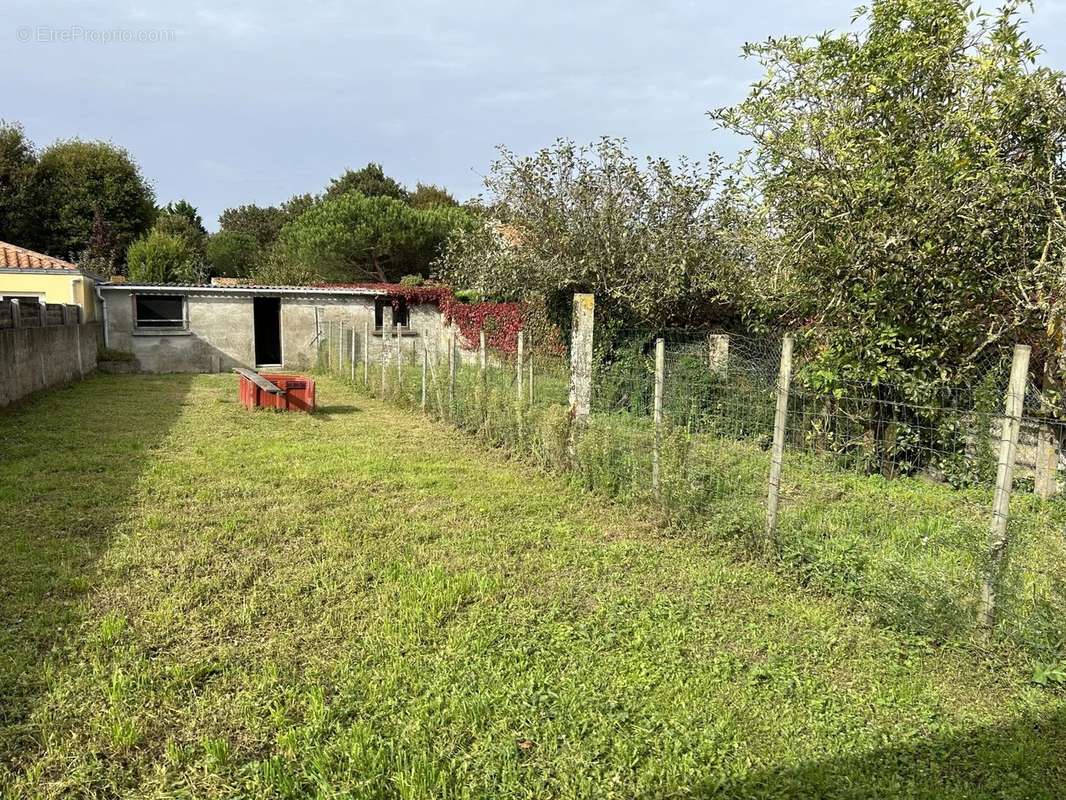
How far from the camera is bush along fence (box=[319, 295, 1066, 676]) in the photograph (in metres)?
3.24

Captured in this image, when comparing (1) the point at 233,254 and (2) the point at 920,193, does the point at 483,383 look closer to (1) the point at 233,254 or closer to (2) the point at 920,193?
(2) the point at 920,193

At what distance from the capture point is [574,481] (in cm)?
618

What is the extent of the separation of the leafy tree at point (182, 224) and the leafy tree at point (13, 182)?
524 centimetres

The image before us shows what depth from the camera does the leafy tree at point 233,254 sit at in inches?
1513

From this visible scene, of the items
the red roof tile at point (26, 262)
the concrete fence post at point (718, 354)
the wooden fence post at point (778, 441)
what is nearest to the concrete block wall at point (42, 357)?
the red roof tile at point (26, 262)

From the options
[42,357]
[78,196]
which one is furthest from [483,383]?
[78,196]

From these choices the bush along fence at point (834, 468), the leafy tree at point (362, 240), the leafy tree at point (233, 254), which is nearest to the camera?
the bush along fence at point (834, 468)

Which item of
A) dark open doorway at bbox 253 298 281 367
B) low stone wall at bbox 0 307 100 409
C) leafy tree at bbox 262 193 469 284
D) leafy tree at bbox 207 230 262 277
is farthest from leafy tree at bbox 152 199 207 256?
low stone wall at bbox 0 307 100 409

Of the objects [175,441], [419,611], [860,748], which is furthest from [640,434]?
[175,441]

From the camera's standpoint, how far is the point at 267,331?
20938 mm

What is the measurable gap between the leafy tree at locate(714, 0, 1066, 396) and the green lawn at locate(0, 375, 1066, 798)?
3.32 meters

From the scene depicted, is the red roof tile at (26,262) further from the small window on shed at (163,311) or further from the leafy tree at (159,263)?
the leafy tree at (159,263)

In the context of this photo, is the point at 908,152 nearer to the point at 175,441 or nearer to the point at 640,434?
the point at 640,434

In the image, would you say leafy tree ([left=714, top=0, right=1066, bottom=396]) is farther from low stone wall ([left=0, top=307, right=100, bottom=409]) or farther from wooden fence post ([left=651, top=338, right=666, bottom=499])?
low stone wall ([left=0, top=307, right=100, bottom=409])
